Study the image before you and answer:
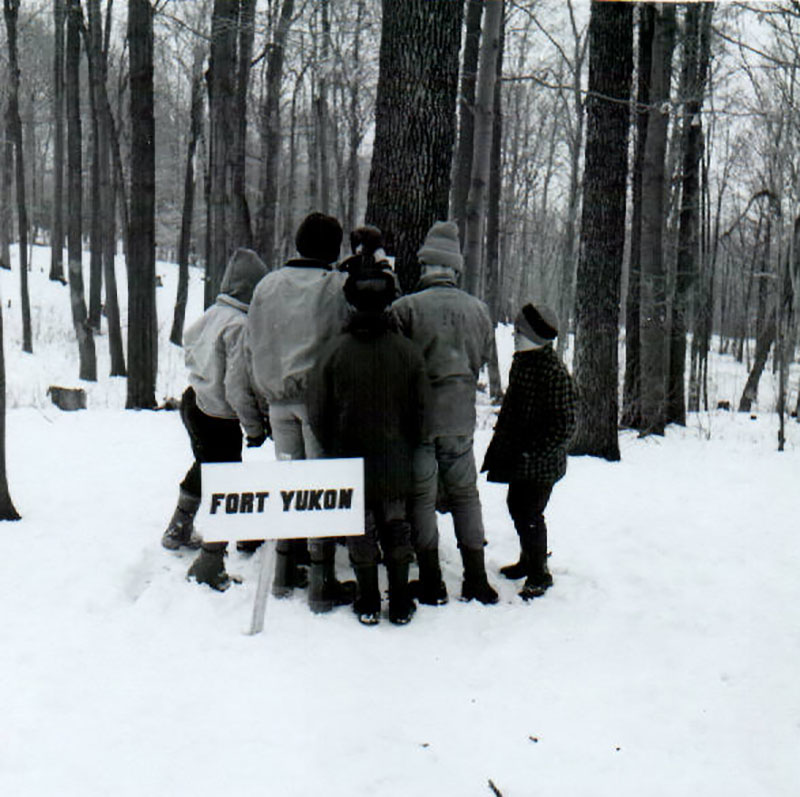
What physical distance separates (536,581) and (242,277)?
8.38 ft

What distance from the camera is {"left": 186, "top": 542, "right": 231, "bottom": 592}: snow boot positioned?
4582 mm

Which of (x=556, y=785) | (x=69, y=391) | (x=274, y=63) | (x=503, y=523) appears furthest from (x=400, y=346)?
(x=274, y=63)

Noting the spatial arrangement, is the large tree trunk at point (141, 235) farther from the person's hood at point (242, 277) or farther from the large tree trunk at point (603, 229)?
the person's hood at point (242, 277)

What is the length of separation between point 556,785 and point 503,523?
328cm

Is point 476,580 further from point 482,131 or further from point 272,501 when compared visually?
point 482,131

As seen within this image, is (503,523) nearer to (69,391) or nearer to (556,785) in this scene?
(556,785)

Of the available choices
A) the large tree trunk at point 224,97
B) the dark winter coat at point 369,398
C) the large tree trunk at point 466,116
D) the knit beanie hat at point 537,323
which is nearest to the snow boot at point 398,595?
the dark winter coat at point 369,398

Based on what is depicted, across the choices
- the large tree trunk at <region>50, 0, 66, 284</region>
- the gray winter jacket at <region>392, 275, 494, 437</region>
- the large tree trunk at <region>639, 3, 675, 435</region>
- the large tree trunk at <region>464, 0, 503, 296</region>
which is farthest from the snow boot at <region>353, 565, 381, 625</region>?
the large tree trunk at <region>50, 0, 66, 284</region>

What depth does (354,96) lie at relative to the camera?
2297 centimetres

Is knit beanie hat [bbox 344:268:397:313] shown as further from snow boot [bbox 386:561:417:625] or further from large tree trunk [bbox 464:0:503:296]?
large tree trunk [bbox 464:0:503:296]

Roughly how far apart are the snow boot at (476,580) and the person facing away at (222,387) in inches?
55.3

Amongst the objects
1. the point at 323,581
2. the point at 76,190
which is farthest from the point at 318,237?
the point at 76,190

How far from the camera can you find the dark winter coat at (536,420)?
15.5ft

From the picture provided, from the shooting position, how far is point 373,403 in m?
4.11
